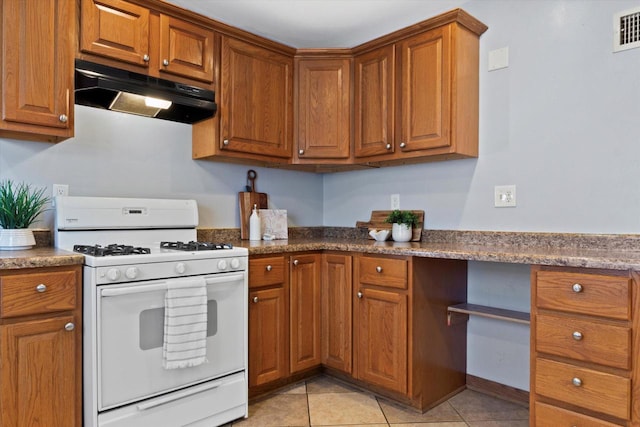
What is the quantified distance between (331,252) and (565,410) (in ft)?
4.46

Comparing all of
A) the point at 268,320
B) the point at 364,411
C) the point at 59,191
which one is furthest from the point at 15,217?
the point at 364,411

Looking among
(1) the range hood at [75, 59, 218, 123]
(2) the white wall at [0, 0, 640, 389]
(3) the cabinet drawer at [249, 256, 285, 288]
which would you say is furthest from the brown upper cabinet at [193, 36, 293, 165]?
(3) the cabinet drawer at [249, 256, 285, 288]

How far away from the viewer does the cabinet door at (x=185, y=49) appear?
225cm

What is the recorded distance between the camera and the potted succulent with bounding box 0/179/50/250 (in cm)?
183

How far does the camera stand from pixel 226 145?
250 centimetres

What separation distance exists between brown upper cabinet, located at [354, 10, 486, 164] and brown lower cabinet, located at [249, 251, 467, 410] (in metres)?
0.69

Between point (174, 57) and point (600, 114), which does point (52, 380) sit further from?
point (600, 114)

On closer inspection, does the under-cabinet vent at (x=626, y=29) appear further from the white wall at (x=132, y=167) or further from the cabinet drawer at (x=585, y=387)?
the white wall at (x=132, y=167)

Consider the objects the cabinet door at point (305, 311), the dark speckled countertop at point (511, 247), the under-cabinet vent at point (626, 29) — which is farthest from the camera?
the cabinet door at point (305, 311)

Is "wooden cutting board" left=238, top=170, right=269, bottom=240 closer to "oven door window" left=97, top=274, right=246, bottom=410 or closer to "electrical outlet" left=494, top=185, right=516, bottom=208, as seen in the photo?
"oven door window" left=97, top=274, right=246, bottom=410

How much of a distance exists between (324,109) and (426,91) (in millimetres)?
728

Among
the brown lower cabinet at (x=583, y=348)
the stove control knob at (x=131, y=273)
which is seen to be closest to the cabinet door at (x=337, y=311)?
the brown lower cabinet at (x=583, y=348)

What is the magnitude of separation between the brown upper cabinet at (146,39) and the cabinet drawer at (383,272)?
4.57 ft

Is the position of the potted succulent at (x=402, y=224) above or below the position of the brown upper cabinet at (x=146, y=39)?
below
